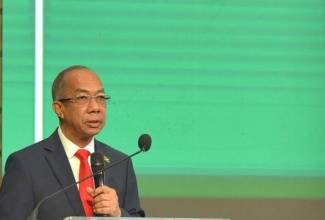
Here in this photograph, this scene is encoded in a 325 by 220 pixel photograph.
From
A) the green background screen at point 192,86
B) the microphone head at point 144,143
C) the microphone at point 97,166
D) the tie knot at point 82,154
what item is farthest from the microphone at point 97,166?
the green background screen at point 192,86

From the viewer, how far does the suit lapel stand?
3268 millimetres

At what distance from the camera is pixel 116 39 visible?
4648 millimetres

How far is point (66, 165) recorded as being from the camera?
11.0 feet

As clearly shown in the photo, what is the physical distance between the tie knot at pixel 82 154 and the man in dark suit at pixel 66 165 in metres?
0.01

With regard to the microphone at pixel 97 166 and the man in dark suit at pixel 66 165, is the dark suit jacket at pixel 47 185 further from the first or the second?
the microphone at pixel 97 166

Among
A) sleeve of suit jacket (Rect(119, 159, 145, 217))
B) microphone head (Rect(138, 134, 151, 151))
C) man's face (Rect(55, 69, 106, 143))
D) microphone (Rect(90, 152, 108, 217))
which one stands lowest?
sleeve of suit jacket (Rect(119, 159, 145, 217))

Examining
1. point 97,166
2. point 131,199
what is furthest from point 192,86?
point 97,166

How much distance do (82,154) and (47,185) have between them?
0.19 meters

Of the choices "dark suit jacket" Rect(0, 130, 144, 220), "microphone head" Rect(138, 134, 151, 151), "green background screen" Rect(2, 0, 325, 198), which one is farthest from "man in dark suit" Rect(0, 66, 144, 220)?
"green background screen" Rect(2, 0, 325, 198)

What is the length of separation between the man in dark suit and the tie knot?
14mm

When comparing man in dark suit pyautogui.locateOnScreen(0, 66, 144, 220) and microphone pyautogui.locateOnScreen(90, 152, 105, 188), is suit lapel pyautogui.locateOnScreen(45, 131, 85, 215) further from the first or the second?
microphone pyautogui.locateOnScreen(90, 152, 105, 188)

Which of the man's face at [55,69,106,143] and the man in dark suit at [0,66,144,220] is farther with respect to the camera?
the man's face at [55,69,106,143]

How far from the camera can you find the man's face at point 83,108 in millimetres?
3342

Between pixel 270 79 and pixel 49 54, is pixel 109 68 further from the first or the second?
pixel 270 79
